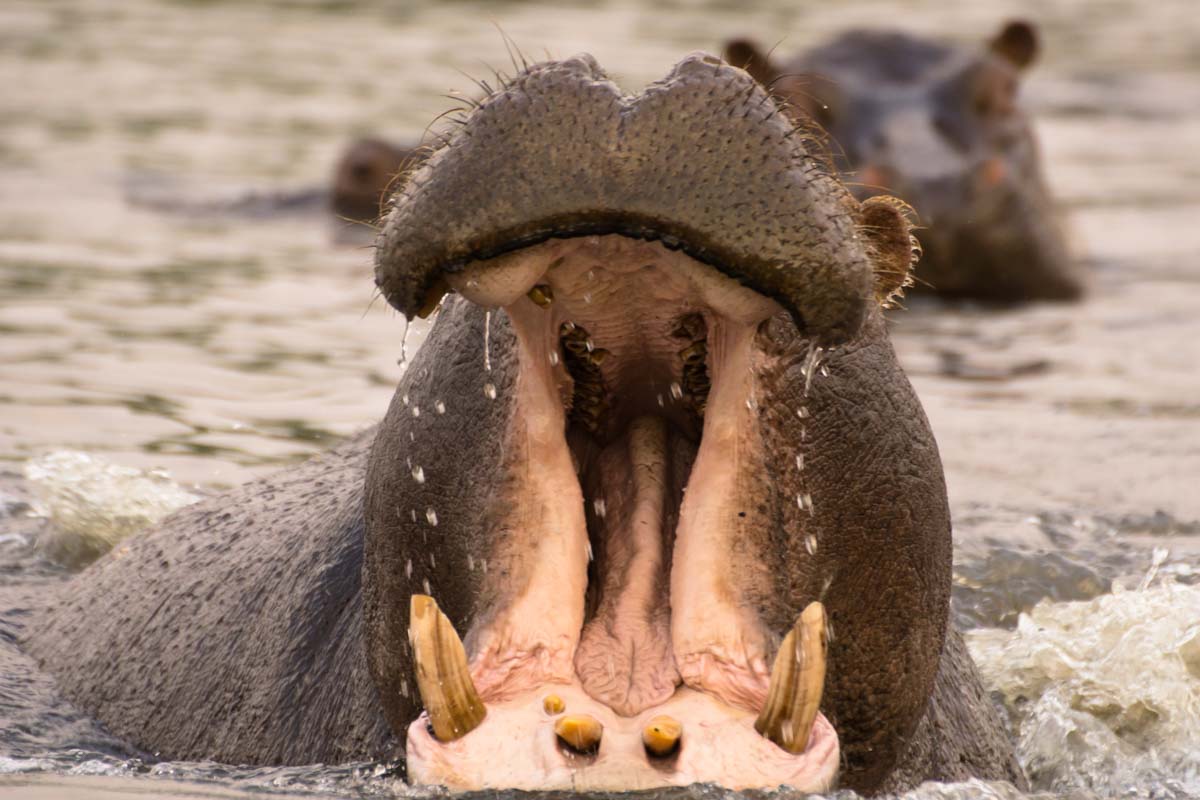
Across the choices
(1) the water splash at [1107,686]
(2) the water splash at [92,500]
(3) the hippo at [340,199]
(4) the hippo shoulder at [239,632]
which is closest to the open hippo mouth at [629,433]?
(4) the hippo shoulder at [239,632]

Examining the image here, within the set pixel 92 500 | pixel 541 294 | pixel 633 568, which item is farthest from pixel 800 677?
pixel 92 500

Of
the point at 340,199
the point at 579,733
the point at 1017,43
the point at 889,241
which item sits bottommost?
the point at 340,199

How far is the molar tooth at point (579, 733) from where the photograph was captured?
306cm

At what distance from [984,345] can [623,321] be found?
6.39 m

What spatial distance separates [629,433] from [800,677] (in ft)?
2.19

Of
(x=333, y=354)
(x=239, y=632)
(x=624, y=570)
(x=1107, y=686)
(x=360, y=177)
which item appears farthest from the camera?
(x=360, y=177)

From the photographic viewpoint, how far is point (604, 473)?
11.7 feet

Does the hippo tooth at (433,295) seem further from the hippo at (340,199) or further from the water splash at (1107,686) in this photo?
the hippo at (340,199)

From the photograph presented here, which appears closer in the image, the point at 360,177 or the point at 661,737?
the point at 661,737

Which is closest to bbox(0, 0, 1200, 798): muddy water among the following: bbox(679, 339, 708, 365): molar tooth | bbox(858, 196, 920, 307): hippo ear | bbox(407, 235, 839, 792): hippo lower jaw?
bbox(407, 235, 839, 792): hippo lower jaw

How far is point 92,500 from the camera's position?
600 centimetres

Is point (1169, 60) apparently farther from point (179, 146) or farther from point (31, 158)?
point (31, 158)

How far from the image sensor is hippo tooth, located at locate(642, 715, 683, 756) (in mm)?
3070

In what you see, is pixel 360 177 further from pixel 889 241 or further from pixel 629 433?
pixel 889 241
